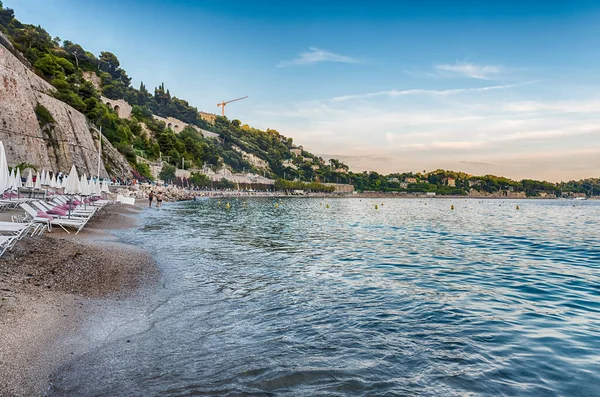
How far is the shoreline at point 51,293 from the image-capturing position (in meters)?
4.39

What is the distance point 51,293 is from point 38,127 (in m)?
42.9

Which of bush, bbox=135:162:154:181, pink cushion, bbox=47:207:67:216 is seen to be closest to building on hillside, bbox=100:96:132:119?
bush, bbox=135:162:154:181

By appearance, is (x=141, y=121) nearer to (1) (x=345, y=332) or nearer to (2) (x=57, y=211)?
(2) (x=57, y=211)

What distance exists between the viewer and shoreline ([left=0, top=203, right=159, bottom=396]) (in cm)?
439

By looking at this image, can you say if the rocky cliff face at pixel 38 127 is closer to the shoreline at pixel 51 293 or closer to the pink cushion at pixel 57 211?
the pink cushion at pixel 57 211

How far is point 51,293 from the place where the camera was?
6.92m

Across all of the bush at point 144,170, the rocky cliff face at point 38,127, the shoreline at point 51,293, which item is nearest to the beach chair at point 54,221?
the shoreline at point 51,293

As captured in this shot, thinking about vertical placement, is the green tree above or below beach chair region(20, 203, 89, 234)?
above

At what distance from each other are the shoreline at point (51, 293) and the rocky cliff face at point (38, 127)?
32.9 meters

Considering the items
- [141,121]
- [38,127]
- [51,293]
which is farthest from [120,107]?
[51,293]

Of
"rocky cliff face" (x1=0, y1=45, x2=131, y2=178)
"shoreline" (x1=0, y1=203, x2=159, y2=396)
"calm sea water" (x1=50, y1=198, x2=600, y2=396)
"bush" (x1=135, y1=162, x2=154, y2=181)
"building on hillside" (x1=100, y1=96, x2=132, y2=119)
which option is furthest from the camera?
"building on hillside" (x1=100, y1=96, x2=132, y2=119)

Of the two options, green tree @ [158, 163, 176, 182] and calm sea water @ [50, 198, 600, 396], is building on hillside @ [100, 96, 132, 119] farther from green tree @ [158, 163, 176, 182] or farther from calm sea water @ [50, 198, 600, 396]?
calm sea water @ [50, 198, 600, 396]

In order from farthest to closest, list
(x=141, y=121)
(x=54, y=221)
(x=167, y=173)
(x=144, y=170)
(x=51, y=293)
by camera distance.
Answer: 1. (x=141, y=121)
2. (x=167, y=173)
3. (x=144, y=170)
4. (x=54, y=221)
5. (x=51, y=293)

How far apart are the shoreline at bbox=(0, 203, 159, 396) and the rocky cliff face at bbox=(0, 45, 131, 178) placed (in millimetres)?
32915
